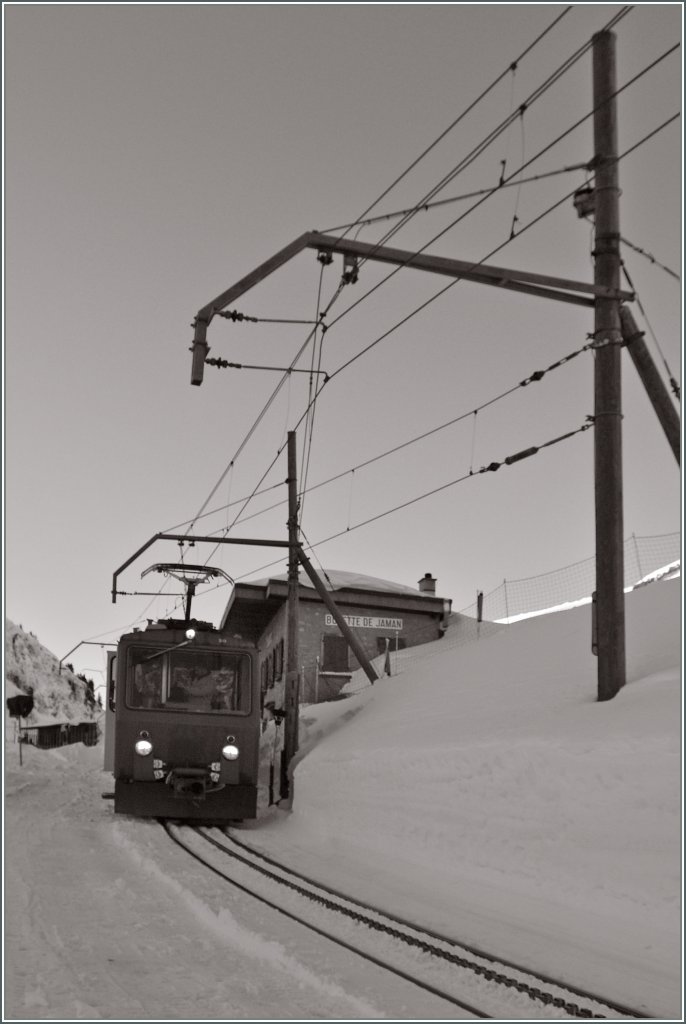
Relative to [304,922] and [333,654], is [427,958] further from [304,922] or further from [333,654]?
[333,654]

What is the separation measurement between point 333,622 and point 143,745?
16.1 meters

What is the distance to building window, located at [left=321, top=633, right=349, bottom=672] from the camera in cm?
3152

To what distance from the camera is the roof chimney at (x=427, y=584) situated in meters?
36.0

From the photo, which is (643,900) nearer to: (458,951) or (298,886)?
(458,951)

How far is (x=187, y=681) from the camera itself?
55.1 feet

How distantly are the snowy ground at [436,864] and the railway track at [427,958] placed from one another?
24 cm

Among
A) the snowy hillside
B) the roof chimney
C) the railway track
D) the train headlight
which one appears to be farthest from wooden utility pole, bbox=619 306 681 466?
the snowy hillside

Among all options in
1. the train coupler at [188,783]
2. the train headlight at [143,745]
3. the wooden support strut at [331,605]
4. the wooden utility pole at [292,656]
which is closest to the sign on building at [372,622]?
the wooden support strut at [331,605]

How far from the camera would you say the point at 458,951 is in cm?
743

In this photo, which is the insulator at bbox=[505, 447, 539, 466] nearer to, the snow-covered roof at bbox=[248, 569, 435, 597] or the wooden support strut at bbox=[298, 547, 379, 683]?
the wooden support strut at bbox=[298, 547, 379, 683]

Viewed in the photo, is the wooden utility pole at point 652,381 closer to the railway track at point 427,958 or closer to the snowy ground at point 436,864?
the snowy ground at point 436,864

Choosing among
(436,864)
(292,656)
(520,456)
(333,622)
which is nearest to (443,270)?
(520,456)

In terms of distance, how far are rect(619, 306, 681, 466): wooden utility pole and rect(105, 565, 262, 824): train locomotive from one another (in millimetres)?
8800

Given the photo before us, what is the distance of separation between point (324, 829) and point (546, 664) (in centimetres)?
415
